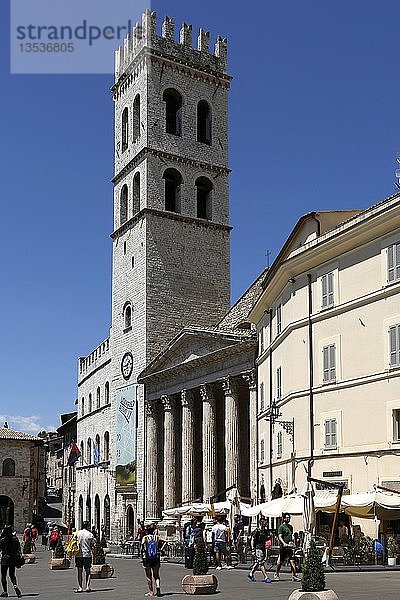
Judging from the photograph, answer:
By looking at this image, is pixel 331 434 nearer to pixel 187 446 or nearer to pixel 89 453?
pixel 187 446

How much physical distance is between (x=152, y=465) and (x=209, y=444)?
8.13 metres

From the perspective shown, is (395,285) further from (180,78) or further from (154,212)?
(180,78)

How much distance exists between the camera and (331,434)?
3309cm

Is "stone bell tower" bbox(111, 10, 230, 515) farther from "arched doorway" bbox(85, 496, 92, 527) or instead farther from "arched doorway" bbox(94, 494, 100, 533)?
"arched doorway" bbox(85, 496, 92, 527)

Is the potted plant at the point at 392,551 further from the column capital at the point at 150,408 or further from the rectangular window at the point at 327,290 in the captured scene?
the column capital at the point at 150,408

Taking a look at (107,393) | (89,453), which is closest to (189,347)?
(107,393)

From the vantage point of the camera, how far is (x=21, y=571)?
32.9 meters

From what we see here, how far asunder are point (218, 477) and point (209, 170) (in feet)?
77.2

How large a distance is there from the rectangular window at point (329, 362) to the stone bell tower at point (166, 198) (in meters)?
28.2

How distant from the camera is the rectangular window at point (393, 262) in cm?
3033

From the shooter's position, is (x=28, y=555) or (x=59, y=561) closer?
(x=59, y=561)

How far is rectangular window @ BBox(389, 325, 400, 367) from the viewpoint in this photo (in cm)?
2984

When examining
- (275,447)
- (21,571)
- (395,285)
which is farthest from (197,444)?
(395,285)

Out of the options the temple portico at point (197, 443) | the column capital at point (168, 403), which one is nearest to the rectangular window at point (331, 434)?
the temple portico at point (197, 443)
